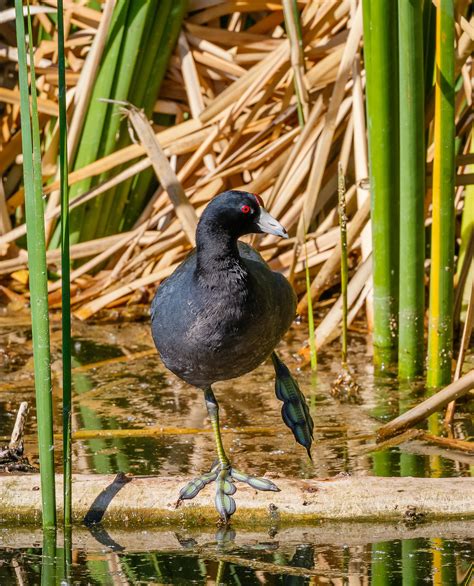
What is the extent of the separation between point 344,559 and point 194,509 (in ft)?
1.49

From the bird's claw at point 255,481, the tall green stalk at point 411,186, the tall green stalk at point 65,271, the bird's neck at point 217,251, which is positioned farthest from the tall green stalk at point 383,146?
the tall green stalk at point 65,271

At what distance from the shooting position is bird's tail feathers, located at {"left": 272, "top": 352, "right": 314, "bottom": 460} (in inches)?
141

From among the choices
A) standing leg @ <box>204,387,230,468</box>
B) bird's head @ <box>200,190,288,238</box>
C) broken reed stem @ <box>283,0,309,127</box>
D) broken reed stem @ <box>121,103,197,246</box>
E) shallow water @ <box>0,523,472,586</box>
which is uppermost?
broken reed stem @ <box>283,0,309,127</box>

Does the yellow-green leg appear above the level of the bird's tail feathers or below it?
below

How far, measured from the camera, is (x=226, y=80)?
573 cm

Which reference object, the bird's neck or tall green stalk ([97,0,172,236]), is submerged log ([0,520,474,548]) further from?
tall green stalk ([97,0,172,236])

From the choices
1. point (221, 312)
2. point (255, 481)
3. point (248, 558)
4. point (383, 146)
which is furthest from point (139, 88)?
point (248, 558)

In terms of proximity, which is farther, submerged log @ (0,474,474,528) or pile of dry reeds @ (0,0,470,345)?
pile of dry reeds @ (0,0,470,345)

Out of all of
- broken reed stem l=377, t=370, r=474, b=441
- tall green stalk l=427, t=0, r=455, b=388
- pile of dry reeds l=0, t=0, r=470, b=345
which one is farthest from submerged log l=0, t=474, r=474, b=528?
pile of dry reeds l=0, t=0, r=470, b=345

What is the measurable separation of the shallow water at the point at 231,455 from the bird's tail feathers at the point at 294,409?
74mm

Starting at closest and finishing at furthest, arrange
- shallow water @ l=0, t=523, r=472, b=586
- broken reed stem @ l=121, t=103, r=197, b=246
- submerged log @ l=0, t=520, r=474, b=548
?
1. shallow water @ l=0, t=523, r=472, b=586
2. submerged log @ l=0, t=520, r=474, b=548
3. broken reed stem @ l=121, t=103, r=197, b=246

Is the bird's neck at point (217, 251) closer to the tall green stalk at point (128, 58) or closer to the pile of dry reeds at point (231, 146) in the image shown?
the pile of dry reeds at point (231, 146)

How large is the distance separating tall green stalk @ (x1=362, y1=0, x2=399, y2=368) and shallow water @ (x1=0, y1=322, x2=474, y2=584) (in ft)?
1.23

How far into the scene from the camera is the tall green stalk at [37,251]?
247cm
